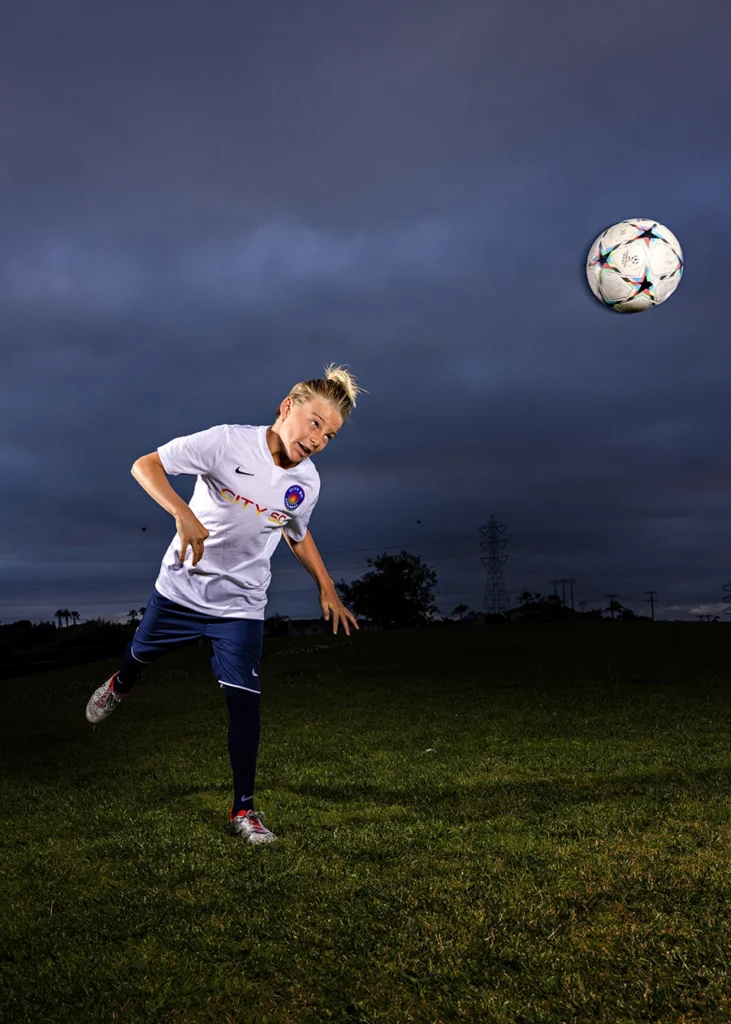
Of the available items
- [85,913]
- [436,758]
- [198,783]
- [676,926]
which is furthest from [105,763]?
[676,926]

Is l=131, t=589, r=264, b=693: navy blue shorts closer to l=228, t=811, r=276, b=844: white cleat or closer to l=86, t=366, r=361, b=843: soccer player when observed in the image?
l=86, t=366, r=361, b=843: soccer player

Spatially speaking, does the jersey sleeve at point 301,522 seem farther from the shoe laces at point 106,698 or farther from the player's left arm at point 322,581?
the shoe laces at point 106,698

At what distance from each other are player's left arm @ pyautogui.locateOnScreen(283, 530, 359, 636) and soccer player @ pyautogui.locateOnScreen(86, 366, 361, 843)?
242 millimetres

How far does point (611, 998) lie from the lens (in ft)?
9.98

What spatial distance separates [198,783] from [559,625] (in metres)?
23.6

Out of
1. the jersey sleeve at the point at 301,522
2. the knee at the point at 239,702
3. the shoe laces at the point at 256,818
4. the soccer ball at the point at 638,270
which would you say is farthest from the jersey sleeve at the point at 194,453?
the soccer ball at the point at 638,270

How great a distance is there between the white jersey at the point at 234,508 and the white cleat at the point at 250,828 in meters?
1.36

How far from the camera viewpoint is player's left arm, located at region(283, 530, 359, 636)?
6055mm

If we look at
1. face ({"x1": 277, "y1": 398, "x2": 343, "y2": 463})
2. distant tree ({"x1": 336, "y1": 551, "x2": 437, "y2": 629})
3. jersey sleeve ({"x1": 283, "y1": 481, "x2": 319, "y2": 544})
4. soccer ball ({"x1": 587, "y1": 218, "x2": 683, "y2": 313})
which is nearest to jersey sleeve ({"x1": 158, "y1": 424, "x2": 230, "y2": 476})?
face ({"x1": 277, "y1": 398, "x2": 343, "y2": 463})

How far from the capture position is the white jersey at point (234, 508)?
18.0ft

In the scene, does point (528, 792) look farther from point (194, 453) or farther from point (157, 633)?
point (194, 453)

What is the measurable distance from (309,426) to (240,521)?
842 millimetres

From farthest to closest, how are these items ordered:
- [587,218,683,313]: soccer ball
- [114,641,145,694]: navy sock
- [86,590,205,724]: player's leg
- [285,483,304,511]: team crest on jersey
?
[587,218,683,313]: soccer ball, [114,641,145,694]: navy sock, [86,590,205,724]: player's leg, [285,483,304,511]: team crest on jersey

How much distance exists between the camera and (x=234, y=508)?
5.54 m
